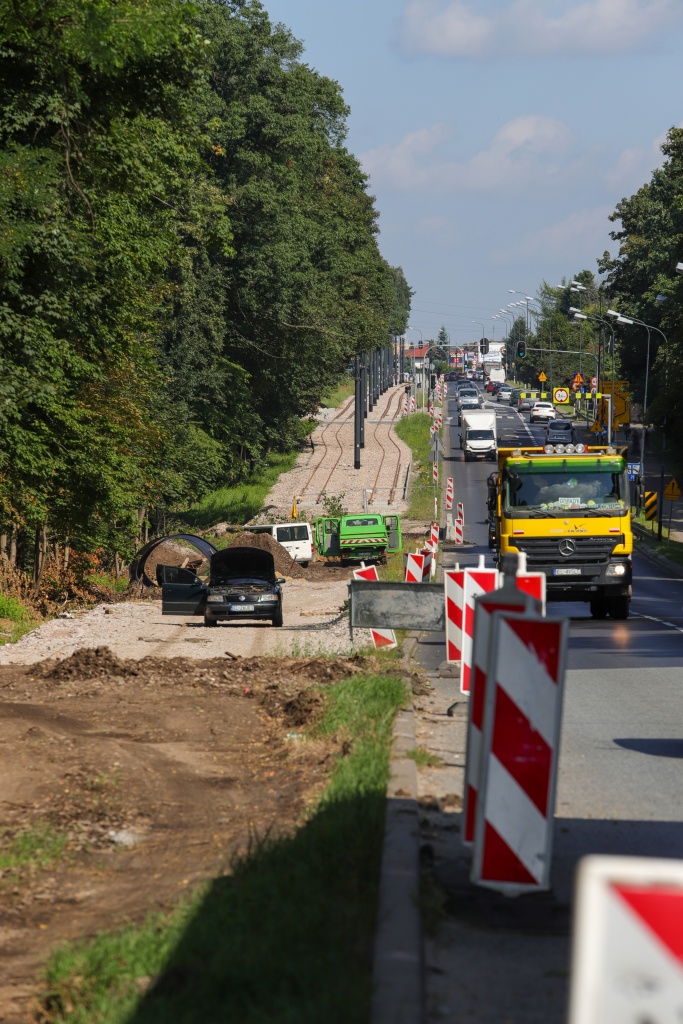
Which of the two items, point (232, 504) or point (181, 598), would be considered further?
point (232, 504)

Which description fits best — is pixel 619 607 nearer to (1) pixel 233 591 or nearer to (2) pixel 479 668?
(1) pixel 233 591

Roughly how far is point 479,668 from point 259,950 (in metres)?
1.85

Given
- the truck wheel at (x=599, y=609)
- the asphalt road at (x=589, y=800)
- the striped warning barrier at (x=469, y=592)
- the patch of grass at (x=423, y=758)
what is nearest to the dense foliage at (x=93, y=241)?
the asphalt road at (x=589, y=800)

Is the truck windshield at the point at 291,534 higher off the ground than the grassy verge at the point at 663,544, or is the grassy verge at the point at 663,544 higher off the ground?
the truck windshield at the point at 291,534

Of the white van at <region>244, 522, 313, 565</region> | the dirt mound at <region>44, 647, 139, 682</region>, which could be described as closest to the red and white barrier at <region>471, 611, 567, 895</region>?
the dirt mound at <region>44, 647, 139, 682</region>

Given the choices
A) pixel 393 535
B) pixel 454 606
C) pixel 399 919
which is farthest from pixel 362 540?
pixel 399 919

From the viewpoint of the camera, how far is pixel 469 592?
14031 millimetres

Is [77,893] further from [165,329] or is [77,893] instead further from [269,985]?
[165,329]

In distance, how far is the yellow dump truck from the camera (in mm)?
25047

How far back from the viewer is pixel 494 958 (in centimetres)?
574

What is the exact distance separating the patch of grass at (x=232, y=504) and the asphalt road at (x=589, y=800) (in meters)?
36.4

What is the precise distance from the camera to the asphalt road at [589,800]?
5.36 meters

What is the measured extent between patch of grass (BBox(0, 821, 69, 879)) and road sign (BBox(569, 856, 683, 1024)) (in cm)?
615

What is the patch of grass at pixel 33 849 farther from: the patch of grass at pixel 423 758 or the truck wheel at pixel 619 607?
the truck wheel at pixel 619 607
